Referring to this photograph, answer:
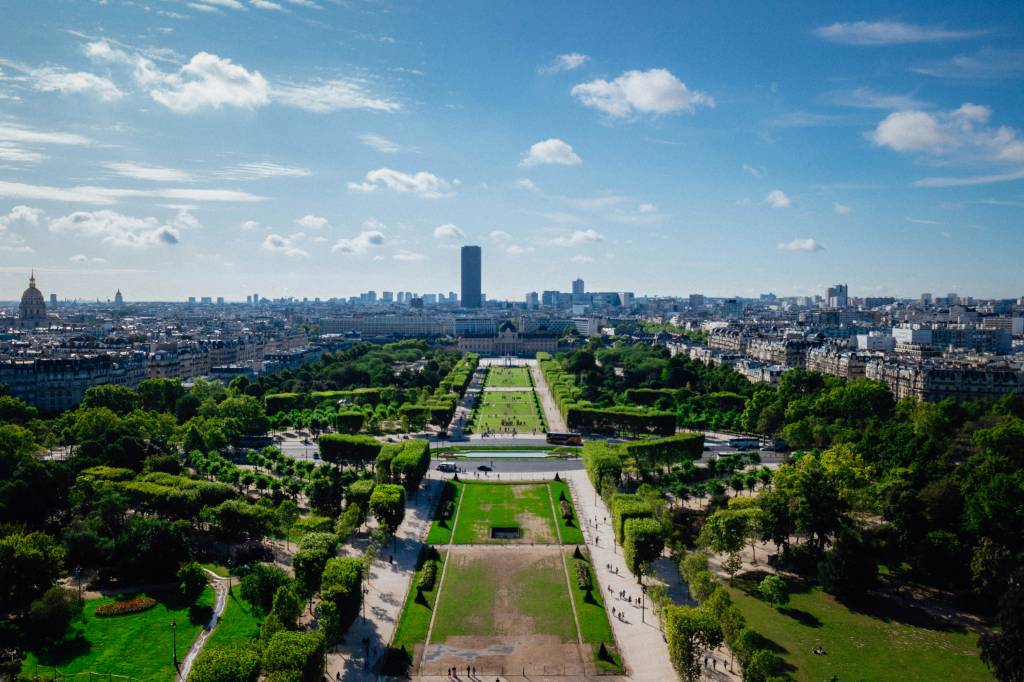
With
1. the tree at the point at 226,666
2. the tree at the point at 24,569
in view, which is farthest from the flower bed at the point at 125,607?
the tree at the point at 226,666

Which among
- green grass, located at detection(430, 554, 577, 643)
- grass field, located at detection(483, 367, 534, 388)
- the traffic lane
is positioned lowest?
green grass, located at detection(430, 554, 577, 643)

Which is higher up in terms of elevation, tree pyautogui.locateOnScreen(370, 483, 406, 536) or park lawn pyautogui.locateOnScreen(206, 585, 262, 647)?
tree pyautogui.locateOnScreen(370, 483, 406, 536)

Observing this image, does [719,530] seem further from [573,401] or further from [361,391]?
[361,391]

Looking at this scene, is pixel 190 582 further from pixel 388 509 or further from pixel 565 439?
pixel 565 439

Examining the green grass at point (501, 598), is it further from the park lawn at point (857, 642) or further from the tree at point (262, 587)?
the park lawn at point (857, 642)

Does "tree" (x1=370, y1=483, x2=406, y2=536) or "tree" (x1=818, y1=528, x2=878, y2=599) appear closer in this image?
"tree" (x1=818, y1=528, x2=878, y2=599)

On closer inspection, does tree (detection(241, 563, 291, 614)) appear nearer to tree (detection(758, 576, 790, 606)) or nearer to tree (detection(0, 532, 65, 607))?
tree (detection(0, 532, 65, 607))

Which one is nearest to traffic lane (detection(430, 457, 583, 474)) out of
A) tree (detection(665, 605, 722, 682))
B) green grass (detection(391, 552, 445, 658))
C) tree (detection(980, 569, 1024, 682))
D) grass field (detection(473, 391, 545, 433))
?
grass field (detection(473, 391, 545, 433))

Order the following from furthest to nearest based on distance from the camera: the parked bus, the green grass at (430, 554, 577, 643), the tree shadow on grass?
the parked bus → the tree shadow on grass → the green grass at (430, 554, 577, 643)
